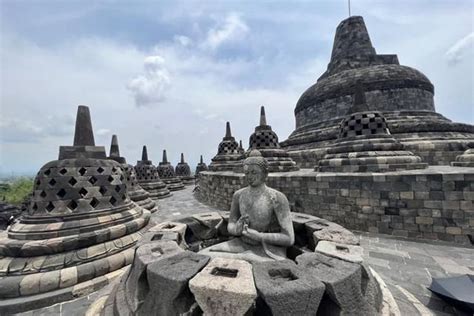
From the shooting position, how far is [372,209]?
6270mm

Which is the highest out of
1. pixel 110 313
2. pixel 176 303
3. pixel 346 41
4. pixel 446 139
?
pixel 346 41

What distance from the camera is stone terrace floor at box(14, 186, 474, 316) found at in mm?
2852

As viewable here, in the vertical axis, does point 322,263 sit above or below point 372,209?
above

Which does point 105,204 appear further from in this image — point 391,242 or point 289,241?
point 391,242

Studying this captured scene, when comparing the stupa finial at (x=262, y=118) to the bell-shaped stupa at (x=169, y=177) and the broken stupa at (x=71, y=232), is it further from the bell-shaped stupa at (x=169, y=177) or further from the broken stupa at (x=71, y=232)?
the bell-shaped stupa at (x=169, y=177)

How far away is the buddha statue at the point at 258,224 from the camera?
7.95ft

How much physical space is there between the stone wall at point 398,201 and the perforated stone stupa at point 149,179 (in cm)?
1011

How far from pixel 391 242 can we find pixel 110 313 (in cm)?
649

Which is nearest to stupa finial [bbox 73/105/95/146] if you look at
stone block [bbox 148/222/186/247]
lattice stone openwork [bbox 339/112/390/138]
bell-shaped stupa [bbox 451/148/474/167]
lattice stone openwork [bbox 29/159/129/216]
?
lattice stone openwork [bbox 29/159/129/216]

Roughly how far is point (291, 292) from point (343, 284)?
0.49m

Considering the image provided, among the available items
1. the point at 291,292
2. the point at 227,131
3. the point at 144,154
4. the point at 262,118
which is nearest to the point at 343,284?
the point at 291,292

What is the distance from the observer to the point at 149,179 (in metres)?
14.4

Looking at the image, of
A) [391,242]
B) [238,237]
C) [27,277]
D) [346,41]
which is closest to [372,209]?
[391,242]

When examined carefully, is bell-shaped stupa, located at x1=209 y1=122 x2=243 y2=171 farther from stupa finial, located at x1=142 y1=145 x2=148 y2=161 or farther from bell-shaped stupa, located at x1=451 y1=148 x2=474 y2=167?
bell-shaped stupa, located at x1=451 y1=148 x2=474 y2=167
